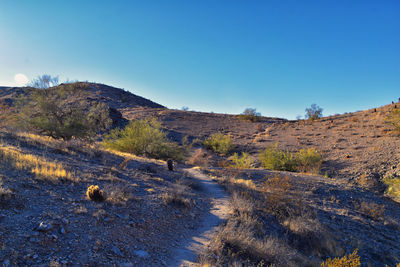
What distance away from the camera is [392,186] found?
464 inches

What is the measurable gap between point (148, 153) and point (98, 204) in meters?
13.2

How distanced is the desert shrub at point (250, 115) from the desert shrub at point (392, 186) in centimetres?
2862

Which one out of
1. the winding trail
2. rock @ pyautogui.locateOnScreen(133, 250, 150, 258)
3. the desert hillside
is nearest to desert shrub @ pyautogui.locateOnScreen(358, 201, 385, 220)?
the desert hillside

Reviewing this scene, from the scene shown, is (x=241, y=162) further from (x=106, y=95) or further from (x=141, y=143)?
(x=106, y=95)

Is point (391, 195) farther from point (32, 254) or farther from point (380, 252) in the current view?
point (32, 254)

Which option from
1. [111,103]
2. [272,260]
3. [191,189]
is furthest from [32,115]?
[111,103]

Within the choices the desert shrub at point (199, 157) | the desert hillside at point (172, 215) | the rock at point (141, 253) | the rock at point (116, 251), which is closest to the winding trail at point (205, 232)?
the desert hillside at point (172, 215)

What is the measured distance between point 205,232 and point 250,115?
38.2m

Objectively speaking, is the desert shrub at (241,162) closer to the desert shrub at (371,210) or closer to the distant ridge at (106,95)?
the desert shrub at (371,210)

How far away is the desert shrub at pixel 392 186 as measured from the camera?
11062 mm

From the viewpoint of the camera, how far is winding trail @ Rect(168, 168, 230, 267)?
13.9ft

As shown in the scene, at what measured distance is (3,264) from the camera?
9.33 feet

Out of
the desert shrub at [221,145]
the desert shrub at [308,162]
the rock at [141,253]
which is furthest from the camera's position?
the desert shrub at [221,145]

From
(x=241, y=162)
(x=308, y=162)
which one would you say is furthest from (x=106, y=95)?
(x=308, y=162)
